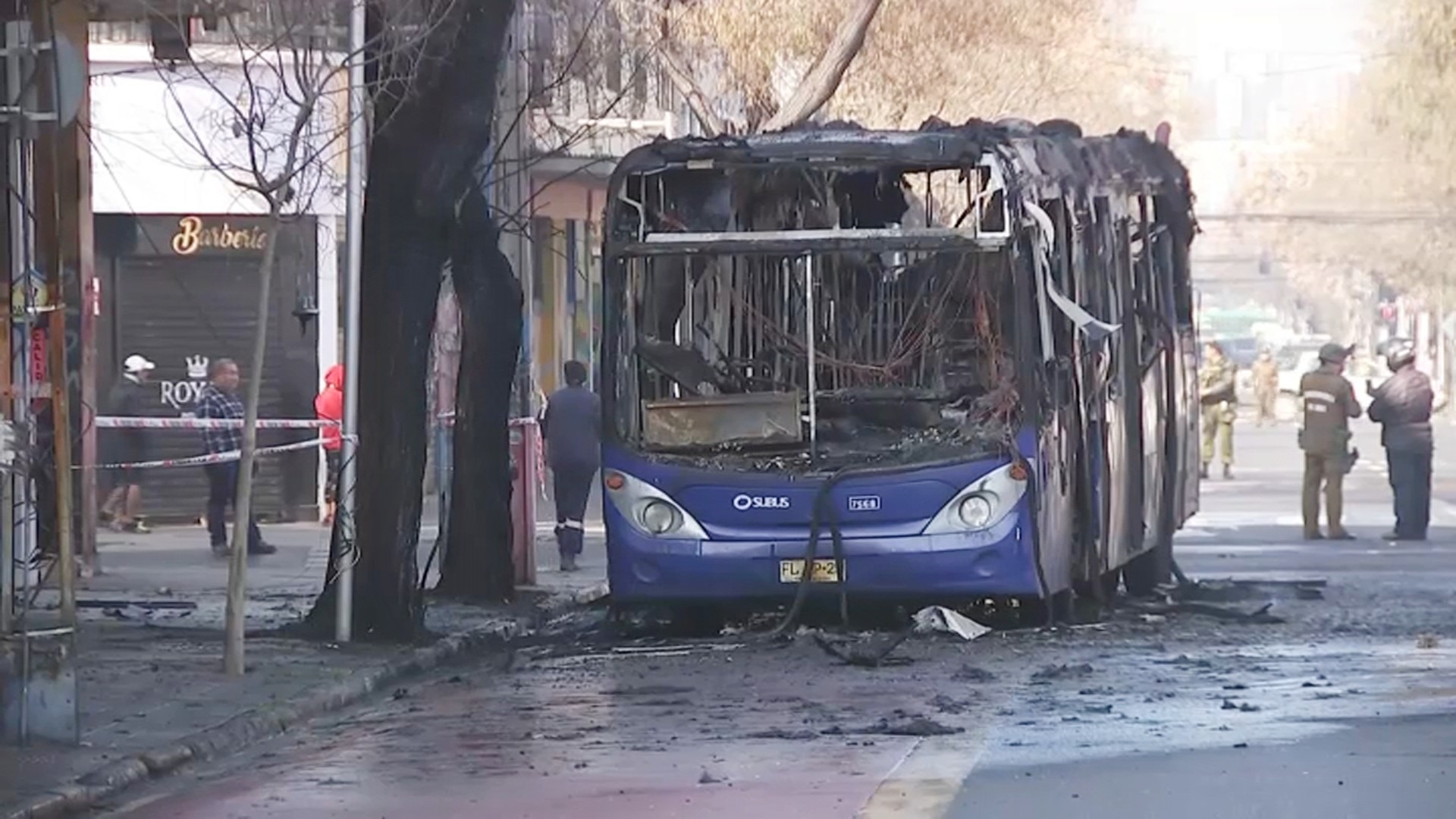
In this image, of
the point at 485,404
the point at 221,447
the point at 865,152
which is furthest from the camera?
the point at 221,447

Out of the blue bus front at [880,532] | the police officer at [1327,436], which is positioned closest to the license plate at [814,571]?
the blue bus front at [880,532]

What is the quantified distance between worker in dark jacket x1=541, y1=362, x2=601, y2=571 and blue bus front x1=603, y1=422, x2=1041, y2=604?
678 cm

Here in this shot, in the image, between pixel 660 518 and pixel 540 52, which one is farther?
pixel 540 52

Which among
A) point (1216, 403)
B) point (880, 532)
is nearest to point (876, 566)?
point (880, 532)

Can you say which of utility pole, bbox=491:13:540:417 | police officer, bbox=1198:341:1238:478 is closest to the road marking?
utility pole, bbox=491:13:540:417

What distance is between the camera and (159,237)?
27.9 metres

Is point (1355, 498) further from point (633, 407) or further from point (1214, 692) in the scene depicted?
point (1214, 692)

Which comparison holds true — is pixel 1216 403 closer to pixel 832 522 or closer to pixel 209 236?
pixel 209 236

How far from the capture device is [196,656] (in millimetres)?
15078

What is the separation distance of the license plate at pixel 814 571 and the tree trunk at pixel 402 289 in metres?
Result: 2.03

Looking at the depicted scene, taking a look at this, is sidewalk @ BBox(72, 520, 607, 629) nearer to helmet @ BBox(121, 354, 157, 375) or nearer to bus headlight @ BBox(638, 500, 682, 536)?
helmet @ BBox(121, 354, 157, 375)

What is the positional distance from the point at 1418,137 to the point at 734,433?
39517 millimetres

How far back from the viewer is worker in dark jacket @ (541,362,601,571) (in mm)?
22938

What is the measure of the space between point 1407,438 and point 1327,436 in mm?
737
